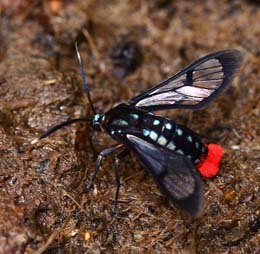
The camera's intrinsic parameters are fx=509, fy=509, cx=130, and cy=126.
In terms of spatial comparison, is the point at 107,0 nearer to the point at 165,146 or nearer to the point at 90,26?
the point at 90,26

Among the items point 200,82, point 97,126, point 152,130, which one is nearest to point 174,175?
point 152,130

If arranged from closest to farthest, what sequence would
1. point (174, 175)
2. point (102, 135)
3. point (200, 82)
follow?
point (174, 175) < point (200, 82) < point (102, 135)

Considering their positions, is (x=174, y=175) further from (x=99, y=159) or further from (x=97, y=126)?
(x=97, y=126)

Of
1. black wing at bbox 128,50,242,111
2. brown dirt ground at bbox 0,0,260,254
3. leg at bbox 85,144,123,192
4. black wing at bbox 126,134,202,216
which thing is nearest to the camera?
black wing at bbox 126,134,202,216

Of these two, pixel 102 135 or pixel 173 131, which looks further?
pixel 102 135

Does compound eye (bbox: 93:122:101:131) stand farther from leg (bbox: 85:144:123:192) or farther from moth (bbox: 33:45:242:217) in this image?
leg (bbox: 85:144:123:192)

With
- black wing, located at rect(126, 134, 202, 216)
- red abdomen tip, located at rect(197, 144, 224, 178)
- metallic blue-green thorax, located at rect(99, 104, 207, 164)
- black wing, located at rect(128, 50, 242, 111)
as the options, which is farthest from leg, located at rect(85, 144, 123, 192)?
red abdomen tip, located at rect(197, 144, 224, 178)

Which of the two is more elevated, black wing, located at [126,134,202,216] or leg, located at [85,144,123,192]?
black wing, located at [126,134,202,216]
